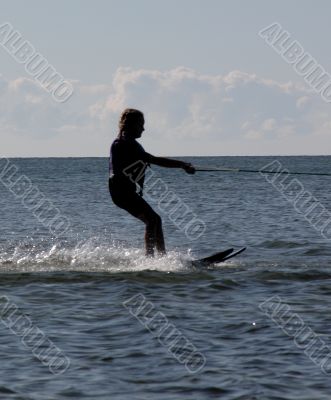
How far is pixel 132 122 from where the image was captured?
50.7 feet

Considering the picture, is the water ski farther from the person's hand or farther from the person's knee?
the person's hand

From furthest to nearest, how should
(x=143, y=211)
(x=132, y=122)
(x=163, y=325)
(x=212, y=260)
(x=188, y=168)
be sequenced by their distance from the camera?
(x=212, y=260) → (x=143, y=211) → (x=132, y=122) → (x=188, y=168) → (x=163, y=325)

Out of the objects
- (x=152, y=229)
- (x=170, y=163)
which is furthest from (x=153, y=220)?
(x=170, y=163)

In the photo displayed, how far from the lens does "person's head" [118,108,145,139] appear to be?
15.4m

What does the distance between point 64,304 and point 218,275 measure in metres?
3.41

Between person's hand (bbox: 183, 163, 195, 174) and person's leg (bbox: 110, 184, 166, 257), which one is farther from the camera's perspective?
person's leg (bbox: 110, 184, 166, 257)

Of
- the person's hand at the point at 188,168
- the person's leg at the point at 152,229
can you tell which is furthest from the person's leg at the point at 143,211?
the person's hand at the point at 188,168

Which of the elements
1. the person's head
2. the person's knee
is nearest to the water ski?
the person's knee

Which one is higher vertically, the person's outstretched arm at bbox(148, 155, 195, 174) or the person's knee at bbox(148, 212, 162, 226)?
the person's outstretched arm at bbox(148, 155, 195, 174)

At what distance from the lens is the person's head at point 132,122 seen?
1543 cm

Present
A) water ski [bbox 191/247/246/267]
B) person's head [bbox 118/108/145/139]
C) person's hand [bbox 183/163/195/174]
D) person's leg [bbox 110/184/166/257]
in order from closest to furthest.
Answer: person's hand [bbox 183/163/195/174]
person's head [bbox 118/108/145/139]
person's leg [bbox 110/184/166/257]
water ski [bbox 191/247/246/267]

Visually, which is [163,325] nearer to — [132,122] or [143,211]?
[143,211]

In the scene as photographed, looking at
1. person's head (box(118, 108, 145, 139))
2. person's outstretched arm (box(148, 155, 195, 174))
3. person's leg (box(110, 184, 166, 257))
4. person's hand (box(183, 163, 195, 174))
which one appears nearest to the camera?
person's hand (box(183, 163, 195, 174))

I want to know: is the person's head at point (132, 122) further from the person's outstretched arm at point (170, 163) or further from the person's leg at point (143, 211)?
the person's leg at point (143, 211)
